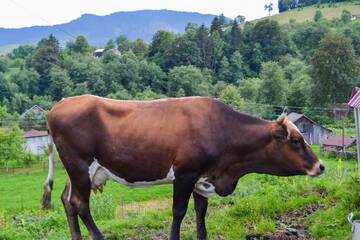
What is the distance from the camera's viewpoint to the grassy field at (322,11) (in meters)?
154

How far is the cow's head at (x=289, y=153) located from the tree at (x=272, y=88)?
61.8 metres

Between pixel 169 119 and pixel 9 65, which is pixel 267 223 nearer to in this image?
pixel 169 119

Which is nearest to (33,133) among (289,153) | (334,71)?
(334,71)

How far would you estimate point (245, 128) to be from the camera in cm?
625

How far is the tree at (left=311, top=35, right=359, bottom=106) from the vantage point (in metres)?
62.4

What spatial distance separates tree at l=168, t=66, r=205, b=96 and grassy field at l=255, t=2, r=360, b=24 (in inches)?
3291

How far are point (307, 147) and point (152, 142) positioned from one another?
179cm

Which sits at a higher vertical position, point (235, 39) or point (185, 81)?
point (235, 39)

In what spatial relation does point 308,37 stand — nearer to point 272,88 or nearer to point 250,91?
point 250,91

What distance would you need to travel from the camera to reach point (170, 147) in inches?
233

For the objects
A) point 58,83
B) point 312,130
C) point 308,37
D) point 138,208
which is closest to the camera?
point 138,208

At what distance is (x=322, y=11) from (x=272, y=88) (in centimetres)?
10032

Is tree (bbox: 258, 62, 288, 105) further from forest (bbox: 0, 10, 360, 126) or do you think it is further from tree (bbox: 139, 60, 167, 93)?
tree (bbox: 139, 60, 167, 93)

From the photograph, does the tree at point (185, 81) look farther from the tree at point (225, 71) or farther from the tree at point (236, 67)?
the tree at point (236, 67)
